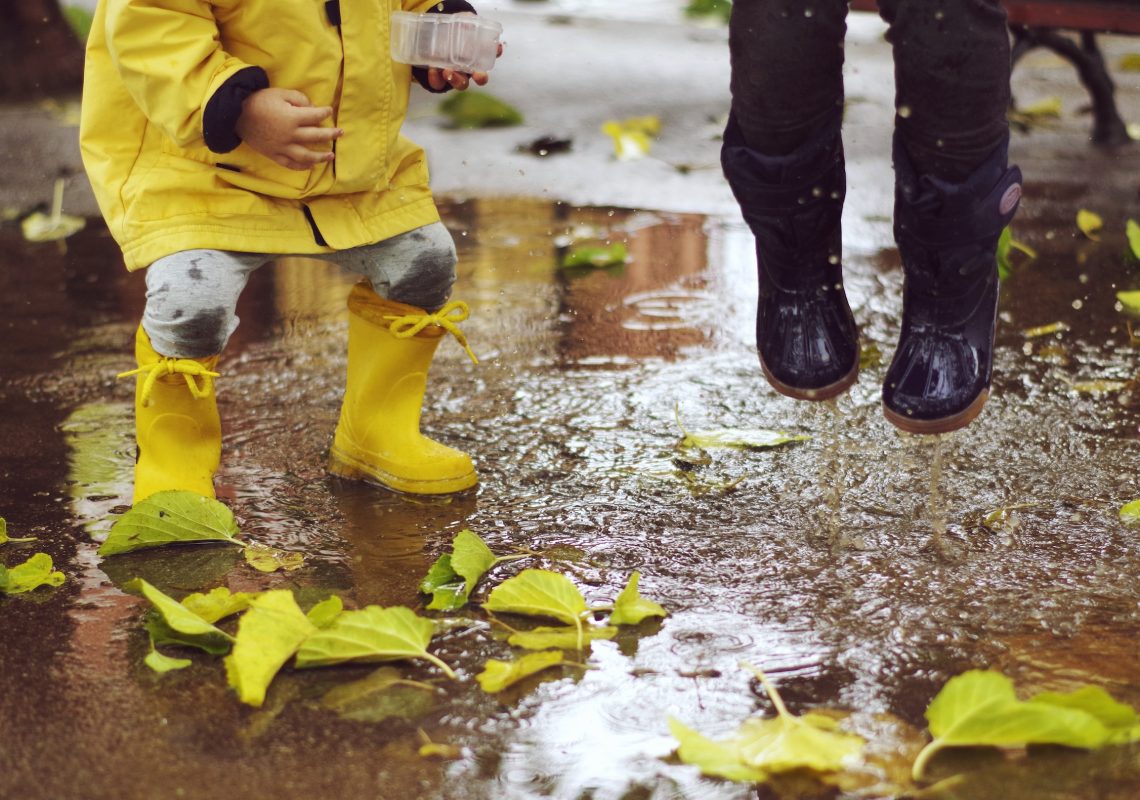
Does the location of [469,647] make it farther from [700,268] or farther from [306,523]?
[700,268]

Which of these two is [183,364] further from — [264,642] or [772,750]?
[772,750]

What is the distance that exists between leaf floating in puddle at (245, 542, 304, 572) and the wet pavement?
2cm

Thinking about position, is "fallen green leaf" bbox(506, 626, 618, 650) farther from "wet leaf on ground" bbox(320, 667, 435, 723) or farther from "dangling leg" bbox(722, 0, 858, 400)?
"dangling leg" bbox(722, 0, 858, 400)

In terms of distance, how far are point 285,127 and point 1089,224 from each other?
2.54m

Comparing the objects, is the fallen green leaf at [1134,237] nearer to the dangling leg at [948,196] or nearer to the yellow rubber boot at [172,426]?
the dangling leg at [948,196]

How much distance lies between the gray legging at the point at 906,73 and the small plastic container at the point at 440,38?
421 millimetres

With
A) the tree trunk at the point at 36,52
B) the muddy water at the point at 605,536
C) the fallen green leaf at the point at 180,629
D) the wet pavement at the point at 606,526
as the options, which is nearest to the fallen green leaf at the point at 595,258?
the wet pavement at the point at 606,526

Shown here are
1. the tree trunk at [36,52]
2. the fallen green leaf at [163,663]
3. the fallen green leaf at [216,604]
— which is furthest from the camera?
the tree trunk at [36,52]

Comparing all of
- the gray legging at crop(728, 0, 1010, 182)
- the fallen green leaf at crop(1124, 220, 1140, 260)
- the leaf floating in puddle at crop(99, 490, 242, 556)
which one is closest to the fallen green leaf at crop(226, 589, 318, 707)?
the leaf floating in puddle at crop(99, 490, 242, 556)

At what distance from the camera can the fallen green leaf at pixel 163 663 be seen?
1.79 m

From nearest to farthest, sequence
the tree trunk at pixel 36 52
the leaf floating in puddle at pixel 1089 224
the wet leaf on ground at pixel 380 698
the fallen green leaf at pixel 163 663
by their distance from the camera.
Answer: the wet leaf on ground at pixel 380 698, the fallen green leaf at pixel 163 663, the leaf floating in puddle at pixel 1089 224, the tree trunk at pixel 36 52

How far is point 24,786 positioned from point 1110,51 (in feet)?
20.0

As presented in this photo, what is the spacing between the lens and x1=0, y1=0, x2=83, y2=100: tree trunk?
236 inches

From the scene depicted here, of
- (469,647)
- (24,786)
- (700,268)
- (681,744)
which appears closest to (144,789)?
(24,786)
